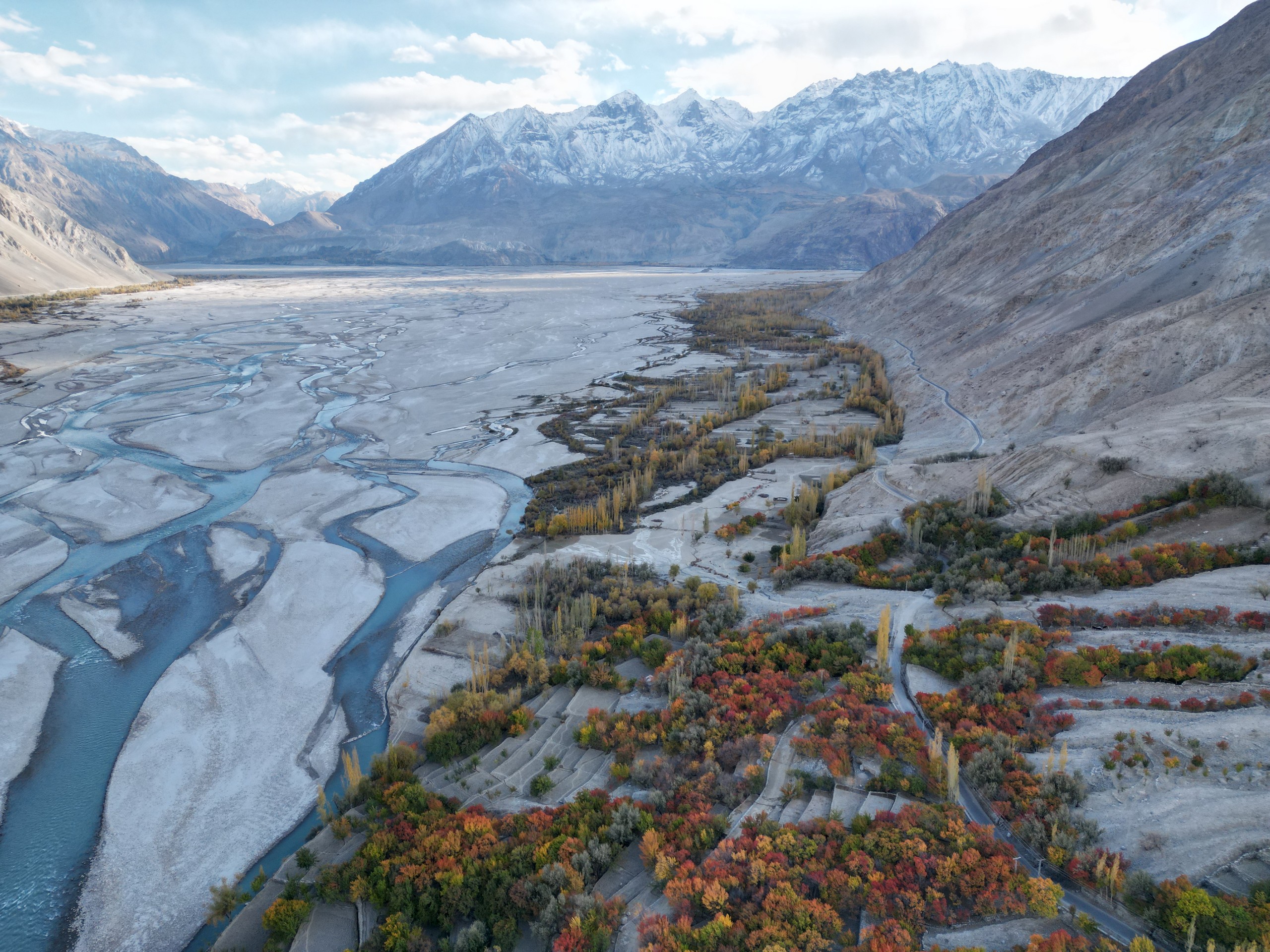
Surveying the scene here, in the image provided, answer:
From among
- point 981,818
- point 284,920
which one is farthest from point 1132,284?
point 284,920

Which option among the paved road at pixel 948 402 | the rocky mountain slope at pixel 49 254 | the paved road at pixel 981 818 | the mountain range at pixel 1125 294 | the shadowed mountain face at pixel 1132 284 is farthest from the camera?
the rocky mountain slope at pixel 49 254

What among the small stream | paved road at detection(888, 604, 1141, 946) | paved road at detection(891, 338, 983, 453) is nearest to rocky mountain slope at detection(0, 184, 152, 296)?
the small stream

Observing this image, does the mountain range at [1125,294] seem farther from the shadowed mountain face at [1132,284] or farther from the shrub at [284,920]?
the shrub at [284,920]

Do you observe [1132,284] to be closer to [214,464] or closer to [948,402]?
[948,402]

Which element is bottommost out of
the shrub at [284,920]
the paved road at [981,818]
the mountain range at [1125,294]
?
the shrub at [284,920]

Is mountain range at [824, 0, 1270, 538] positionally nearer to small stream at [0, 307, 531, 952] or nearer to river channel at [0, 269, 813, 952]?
small stream at [0, 307, 531, 952]

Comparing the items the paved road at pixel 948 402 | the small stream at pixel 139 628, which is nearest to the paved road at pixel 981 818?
the small stream at pixel 139 628
